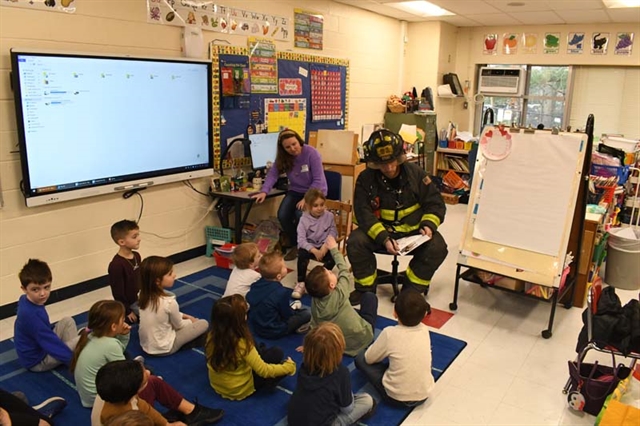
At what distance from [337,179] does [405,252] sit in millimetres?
1750

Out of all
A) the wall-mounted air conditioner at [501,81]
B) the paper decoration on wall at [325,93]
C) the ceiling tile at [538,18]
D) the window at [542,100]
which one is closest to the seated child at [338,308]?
the paper decoration on wall at [325,93]

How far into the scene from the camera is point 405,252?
11.1 ft

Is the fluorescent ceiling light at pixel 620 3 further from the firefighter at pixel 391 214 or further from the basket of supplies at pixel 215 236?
the basket of supplies at pixel 215 236

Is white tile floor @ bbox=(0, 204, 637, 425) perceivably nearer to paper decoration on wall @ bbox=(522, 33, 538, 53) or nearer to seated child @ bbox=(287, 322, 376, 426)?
seated child @ bbox=(287, 322, 376, 426)

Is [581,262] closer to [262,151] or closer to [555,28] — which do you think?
[262,151]

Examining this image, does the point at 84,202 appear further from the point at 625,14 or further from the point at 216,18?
the point at 625,14

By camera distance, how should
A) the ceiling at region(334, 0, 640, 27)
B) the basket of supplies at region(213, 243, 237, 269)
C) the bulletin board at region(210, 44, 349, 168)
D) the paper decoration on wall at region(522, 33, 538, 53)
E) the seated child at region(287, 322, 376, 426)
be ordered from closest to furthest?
the seated child at region(287, 322, 376, 426), the basket of supplies at region(213, 243, 237, 269), the bulletin board at region(210, 44, 349, 168), the ceiling at region(334, 0, 640, 27), the paper decoration on wall at region(522, 33, 538, 53)

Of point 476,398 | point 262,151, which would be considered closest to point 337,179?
point 262,151

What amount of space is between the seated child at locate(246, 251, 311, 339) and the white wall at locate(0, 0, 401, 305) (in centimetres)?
151

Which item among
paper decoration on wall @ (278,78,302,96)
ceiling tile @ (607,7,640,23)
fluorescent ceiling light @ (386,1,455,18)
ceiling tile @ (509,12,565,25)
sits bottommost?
paper decoration on wall @ (278,78,302,96)

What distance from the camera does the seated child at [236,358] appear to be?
7.39 feet

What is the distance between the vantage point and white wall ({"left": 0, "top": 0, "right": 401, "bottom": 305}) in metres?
3.24

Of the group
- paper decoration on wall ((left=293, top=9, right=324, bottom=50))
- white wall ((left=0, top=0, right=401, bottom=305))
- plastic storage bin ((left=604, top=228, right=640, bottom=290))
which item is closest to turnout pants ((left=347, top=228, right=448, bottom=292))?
plastic storage bin ((left=604, top=228, right=640, bottom=290))

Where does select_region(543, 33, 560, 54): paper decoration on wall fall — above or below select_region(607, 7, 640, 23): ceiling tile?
below
